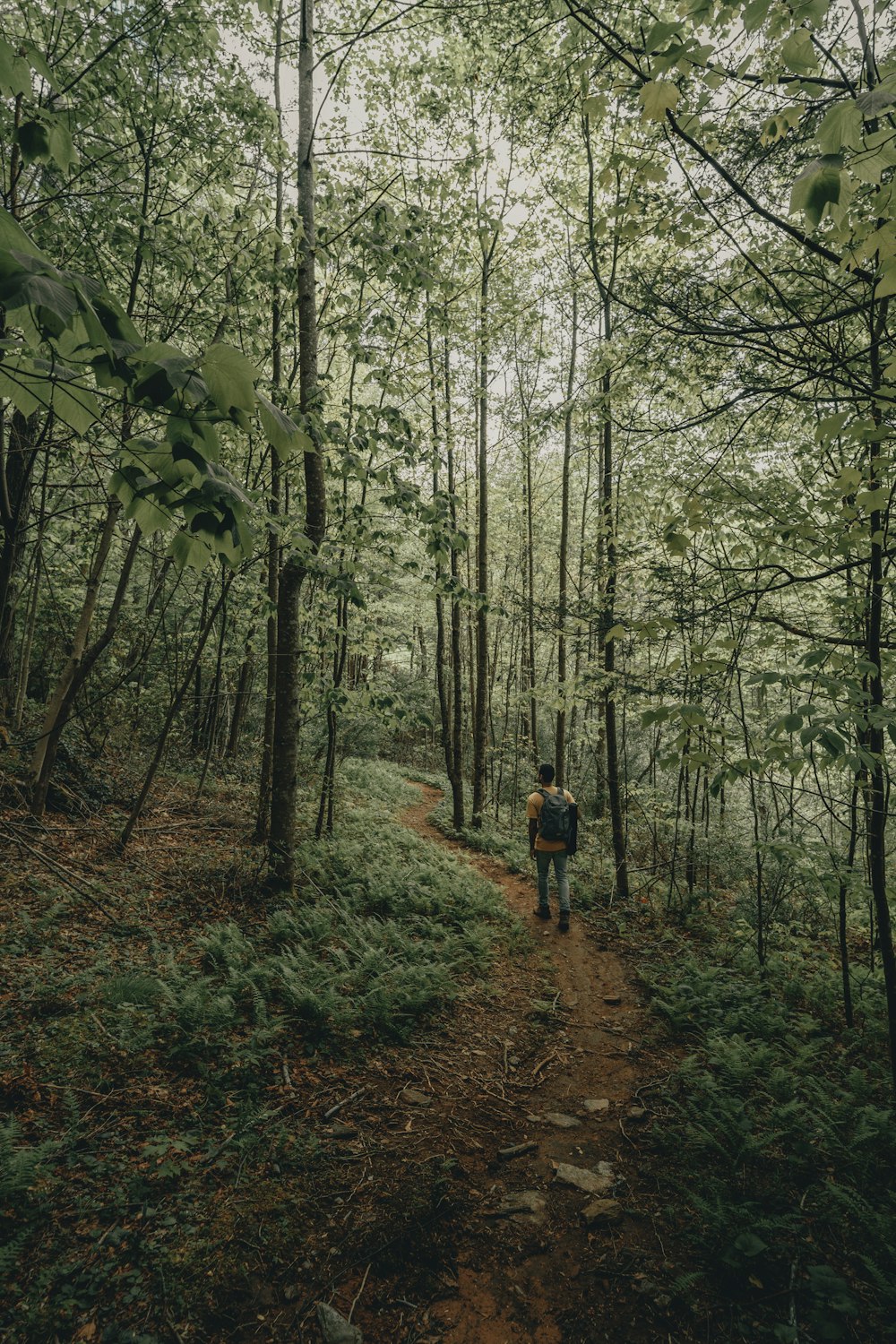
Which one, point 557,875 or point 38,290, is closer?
point 38,290

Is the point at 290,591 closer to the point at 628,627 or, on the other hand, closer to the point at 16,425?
the point at 16,425

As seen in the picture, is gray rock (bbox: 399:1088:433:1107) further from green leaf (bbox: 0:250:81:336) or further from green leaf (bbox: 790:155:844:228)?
green leaf (bbox: 790:155:844:228)

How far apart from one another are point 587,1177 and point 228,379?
5.16 m

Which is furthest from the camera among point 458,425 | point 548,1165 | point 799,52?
point 458,425

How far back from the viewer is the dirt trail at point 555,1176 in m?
2.97

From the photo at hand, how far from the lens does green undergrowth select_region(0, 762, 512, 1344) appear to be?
2.86 meters

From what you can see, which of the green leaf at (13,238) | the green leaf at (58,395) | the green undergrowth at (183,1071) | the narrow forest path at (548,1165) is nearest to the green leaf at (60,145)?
the green leaf at (58,395)

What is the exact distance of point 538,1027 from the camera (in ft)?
19.4

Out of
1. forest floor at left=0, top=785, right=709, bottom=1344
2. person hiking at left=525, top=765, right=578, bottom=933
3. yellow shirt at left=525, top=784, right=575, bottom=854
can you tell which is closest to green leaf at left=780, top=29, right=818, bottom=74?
forest floor at left=0, top=785, right=709, bottom=1344

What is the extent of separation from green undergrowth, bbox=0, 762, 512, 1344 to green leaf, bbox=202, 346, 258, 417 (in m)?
3.04

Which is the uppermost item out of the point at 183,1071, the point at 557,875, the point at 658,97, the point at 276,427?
the point at 658,97

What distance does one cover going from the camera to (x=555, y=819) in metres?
8.75

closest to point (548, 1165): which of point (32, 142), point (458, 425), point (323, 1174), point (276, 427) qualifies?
point (323, 1174)

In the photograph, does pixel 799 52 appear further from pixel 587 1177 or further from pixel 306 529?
pixel 587 1177
